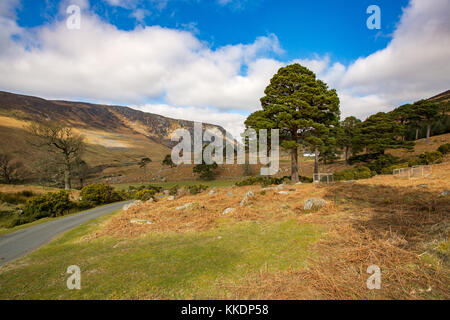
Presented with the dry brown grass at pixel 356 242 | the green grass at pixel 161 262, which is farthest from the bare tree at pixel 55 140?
the green grass at pixel 161 262

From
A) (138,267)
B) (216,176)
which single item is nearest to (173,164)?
(216,176)

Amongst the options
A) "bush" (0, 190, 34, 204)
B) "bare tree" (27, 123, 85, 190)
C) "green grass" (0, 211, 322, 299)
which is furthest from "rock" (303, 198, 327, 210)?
"bare tree" (27, 123, 85, 190)

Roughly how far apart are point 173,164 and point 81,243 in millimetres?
48411

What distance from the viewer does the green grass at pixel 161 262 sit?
3859 millimetres

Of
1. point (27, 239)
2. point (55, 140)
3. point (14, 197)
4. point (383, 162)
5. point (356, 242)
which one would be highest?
point (55, 140)

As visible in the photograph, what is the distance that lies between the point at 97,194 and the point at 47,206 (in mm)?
4586

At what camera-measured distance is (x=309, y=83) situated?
1772 centimetres

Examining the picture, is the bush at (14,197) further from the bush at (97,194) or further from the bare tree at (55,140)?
the bare tree at (55,140)

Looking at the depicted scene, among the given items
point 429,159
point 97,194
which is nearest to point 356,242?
point 97,194

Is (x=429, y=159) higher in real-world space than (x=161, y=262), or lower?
higher

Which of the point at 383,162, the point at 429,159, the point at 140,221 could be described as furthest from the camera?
the point at 383,162

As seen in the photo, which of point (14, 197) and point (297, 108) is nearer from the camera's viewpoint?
point (14, 197)

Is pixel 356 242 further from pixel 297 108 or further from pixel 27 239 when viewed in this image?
pixel 297 108

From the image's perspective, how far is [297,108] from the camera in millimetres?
17781
